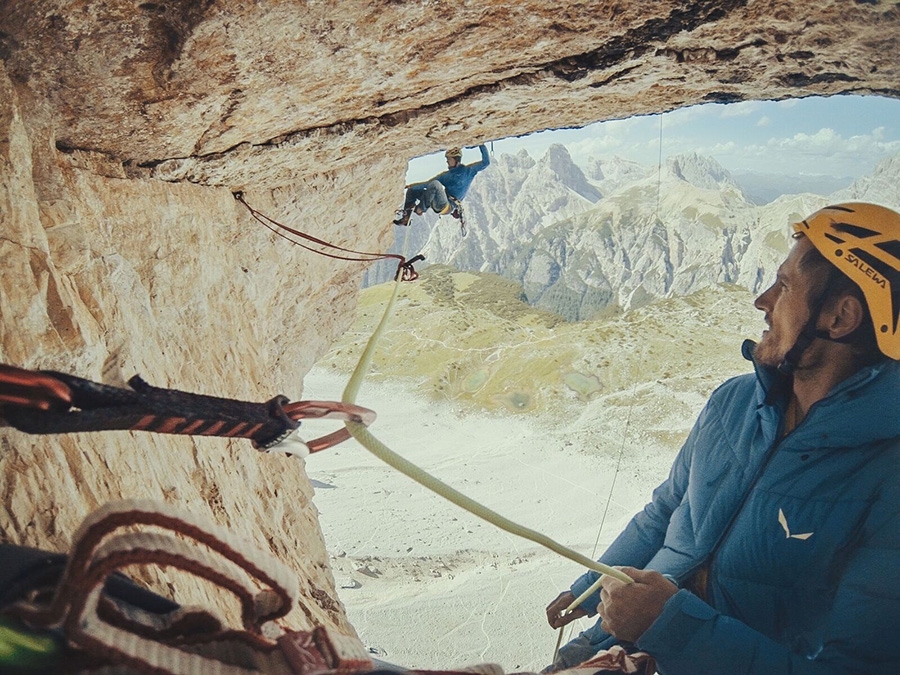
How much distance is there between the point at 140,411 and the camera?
138cm

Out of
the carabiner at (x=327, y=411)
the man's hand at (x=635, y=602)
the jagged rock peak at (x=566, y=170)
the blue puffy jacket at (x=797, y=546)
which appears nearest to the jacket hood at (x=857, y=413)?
the blue puffy jacket at (x=797, y=546)

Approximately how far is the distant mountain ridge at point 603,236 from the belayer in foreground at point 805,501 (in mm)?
25036

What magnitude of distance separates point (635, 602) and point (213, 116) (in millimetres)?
3026

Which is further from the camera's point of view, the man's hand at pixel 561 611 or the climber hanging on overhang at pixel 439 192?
the climber hanging on overhang at pixel 439 192

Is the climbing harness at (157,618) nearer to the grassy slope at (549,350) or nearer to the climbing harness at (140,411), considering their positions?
the climbing harness at (140,411)

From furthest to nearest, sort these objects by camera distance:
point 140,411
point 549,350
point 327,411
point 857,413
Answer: point 549,350 < point 857,413 < point 327,411 < point 140,411

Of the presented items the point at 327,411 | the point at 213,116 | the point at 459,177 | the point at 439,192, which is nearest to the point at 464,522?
the point at 439,192

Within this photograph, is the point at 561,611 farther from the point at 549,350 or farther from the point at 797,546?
the point at 549,350

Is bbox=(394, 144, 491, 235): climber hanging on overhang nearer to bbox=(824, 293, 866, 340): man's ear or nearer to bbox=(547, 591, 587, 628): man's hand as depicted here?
bbox=(547, 591, 587, 628): man's hand

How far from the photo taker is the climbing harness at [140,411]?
1.19m

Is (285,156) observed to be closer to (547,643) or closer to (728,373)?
(547,643)

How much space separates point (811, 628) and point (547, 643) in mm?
15319

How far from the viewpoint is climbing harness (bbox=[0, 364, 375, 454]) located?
119 cm

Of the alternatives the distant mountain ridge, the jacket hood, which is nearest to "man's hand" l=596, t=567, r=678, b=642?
the jacket hood
